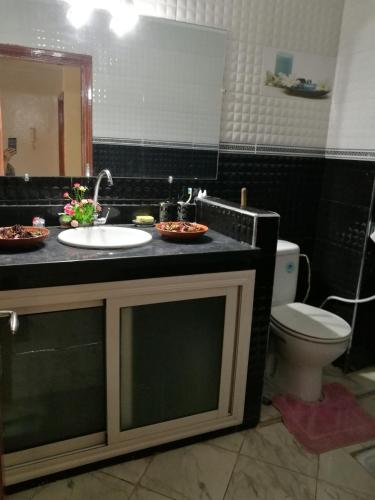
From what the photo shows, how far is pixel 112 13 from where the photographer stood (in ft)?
6.05

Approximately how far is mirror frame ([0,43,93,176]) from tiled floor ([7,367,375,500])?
1.36m

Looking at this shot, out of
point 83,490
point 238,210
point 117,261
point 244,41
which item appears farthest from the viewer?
point 244,41

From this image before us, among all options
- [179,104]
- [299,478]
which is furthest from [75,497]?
[179,104]

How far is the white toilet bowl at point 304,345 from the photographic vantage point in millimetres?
1911

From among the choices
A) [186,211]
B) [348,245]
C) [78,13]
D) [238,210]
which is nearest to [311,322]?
[348,245]

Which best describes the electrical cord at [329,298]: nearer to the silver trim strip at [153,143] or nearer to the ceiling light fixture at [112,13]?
the silver trim strip at [153,143]

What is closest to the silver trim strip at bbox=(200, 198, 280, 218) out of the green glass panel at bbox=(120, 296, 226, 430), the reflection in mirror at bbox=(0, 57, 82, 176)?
the green glass panel at bbox=(120, 296, 226, 430)

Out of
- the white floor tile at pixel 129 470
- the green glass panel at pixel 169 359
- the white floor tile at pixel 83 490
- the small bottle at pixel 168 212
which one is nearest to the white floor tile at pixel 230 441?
the green glass panel at pixel 169 359

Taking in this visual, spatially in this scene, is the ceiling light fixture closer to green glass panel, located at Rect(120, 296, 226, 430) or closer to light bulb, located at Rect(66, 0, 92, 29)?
light bulb, located at Rect(66, 0, 92, 29)

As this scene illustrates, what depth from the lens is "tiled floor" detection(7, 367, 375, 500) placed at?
4.99 feet

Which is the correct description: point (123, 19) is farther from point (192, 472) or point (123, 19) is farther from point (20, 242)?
point (192, 472)

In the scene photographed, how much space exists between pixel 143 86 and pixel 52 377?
1.41 metres

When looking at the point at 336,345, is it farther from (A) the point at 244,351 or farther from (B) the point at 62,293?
(B) the point at 62,293

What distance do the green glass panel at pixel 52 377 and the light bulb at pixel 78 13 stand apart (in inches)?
51.5
